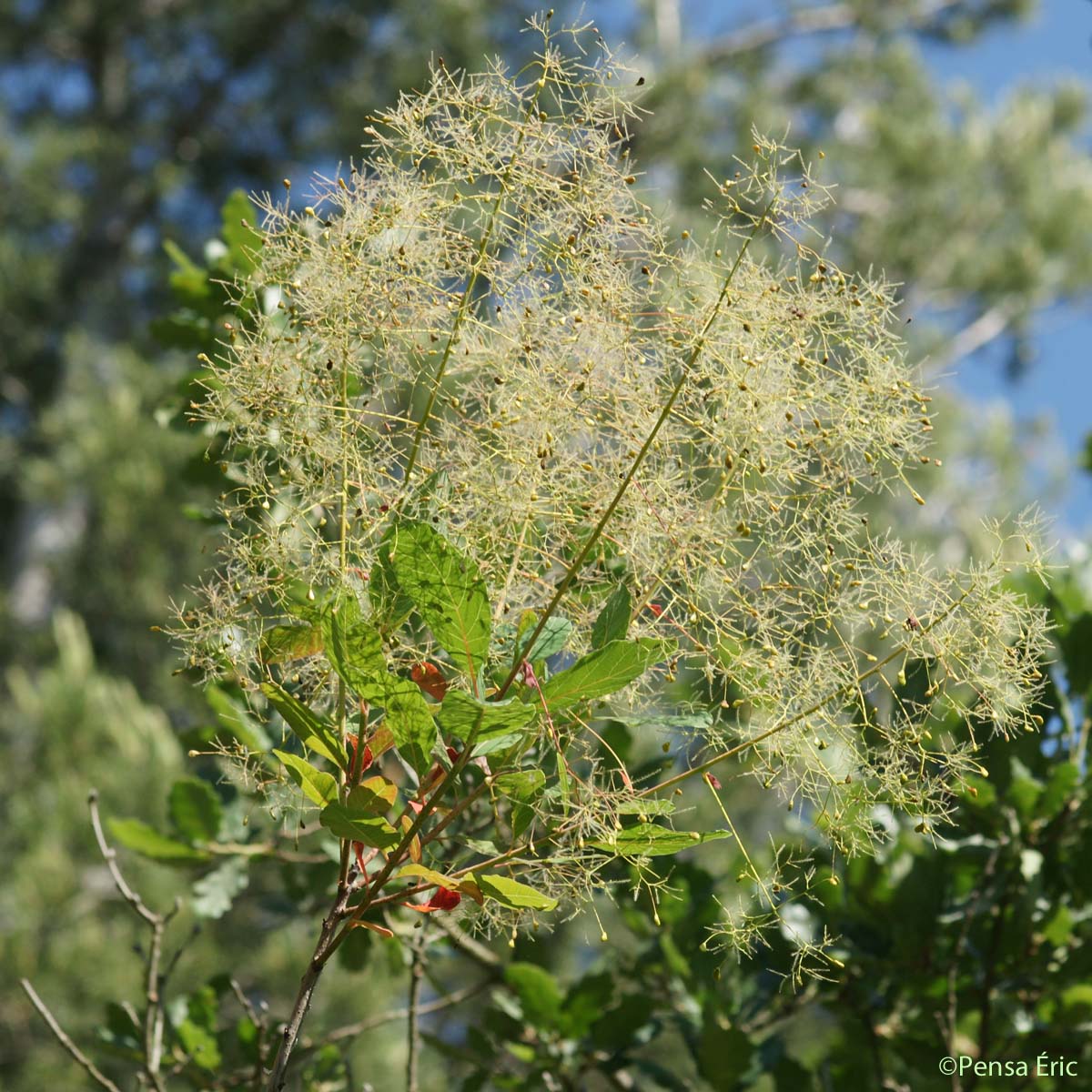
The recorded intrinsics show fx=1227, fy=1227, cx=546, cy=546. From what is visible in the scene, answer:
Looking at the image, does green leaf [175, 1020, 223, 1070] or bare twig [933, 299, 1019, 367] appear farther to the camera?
bare twig [933, 299, 1019, 367]

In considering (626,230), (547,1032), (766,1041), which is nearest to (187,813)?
(547,1032)

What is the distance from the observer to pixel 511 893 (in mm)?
841

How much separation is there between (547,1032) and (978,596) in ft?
2.73

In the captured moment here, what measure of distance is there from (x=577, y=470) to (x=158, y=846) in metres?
0.86

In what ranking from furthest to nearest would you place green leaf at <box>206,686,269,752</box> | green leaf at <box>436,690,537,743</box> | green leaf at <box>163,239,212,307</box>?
green leaf at <box>163,239,212,307</box> → green leaf at <box>206,686,269,752</box> → green leaf at <box>436,690,537,743</box>

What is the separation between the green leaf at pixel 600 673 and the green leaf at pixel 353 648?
0.40 ft

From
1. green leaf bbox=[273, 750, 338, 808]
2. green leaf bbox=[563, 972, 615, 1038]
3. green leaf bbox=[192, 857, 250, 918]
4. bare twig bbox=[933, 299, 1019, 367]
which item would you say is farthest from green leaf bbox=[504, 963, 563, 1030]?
bare twig bbox=[933, 299, 1019, 367]

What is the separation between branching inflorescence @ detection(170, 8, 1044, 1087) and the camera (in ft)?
3.05

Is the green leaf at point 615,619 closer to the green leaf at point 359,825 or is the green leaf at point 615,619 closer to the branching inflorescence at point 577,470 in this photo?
the branching inflorescence at point 577,470

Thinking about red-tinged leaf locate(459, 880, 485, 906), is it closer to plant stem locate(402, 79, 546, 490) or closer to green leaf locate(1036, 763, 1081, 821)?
plant stem locate(402, 79, 546, 490)

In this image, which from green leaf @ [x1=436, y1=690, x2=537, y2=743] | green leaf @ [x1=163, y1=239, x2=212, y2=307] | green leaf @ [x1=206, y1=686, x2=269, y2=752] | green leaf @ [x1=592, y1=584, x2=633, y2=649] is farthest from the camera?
green leaf @ [x1=163, y1=239, x2=212, y2=307]

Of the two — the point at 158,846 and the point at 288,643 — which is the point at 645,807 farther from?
the point at 158,846

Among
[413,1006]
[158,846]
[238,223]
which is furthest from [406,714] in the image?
[238,223]

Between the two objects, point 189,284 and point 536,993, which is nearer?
point 536,993
